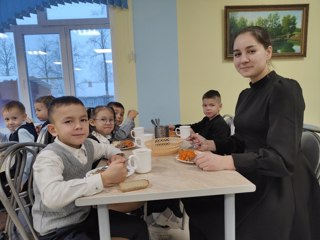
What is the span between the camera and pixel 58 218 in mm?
975

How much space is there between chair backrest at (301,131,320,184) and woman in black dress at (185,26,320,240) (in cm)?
17

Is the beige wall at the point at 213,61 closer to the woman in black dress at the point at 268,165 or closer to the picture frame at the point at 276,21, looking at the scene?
the picture frame at the point at 276,21

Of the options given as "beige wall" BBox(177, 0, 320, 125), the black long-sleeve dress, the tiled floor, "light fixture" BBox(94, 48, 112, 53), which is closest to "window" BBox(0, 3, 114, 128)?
"light fixture" BBox(94, 48, 112, 53)

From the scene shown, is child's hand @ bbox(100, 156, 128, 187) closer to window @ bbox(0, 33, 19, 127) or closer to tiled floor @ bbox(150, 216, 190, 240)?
tiled floor @ bbox(150, 216, 190, 240)

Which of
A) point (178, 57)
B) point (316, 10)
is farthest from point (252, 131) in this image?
point (316, 10)

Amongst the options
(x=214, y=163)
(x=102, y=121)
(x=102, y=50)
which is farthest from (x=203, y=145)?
(x=102, y=50)

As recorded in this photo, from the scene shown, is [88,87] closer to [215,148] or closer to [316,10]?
[215,148]

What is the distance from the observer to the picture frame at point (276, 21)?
275 cm

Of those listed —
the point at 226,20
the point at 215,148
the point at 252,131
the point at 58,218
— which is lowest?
the point at 58,218

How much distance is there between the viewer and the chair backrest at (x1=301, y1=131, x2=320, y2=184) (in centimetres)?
115

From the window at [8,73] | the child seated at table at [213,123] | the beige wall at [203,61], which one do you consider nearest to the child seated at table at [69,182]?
the child seated at table at [213,123]

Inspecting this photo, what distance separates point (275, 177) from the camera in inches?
38.5

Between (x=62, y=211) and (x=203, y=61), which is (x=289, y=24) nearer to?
(x=203, y=61)

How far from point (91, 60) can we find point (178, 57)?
1.11 metres
